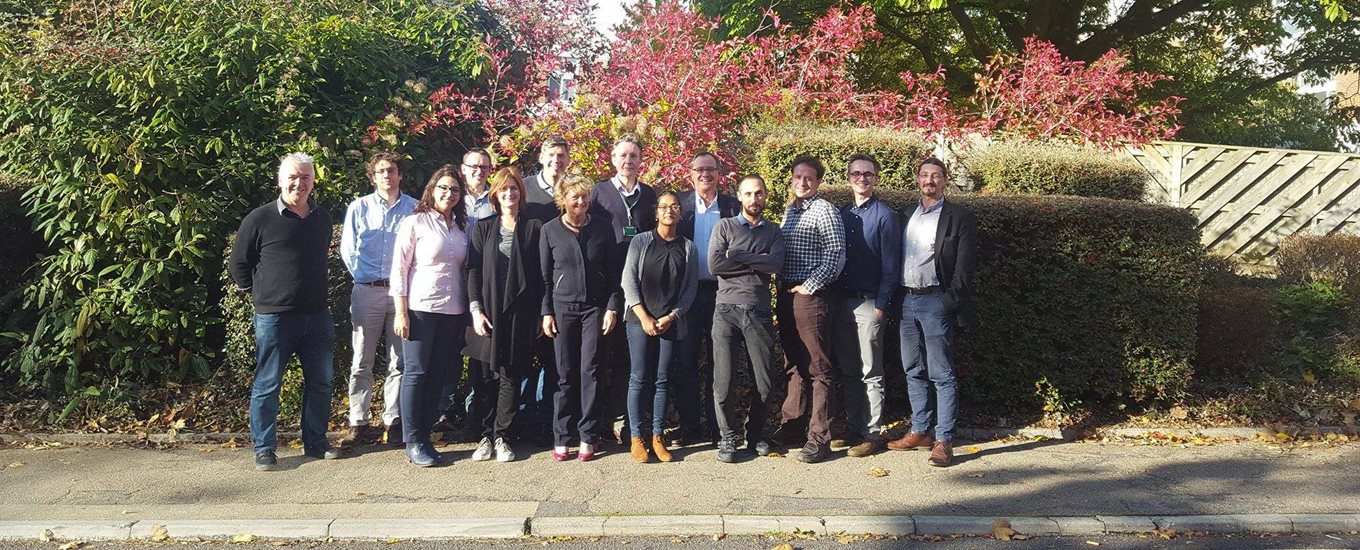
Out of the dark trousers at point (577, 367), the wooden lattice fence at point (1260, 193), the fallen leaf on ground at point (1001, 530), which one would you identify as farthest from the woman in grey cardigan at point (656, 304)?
the wooden lattice fence at point (1260, 193)

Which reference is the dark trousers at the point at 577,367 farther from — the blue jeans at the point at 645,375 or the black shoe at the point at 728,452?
the black shoe at the point at 728,452

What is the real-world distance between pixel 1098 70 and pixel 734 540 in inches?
298

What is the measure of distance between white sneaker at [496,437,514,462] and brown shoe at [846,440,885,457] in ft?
7.26

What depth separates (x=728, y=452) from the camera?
6.76m

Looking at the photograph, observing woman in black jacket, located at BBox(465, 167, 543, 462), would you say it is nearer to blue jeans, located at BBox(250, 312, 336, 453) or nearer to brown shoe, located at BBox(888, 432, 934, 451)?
blue jeans, located at BBox(250, 312, 336, 453)

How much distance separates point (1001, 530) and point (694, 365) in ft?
7.47

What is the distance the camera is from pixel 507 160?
31.9 ft

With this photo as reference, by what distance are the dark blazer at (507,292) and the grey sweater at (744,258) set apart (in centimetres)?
116

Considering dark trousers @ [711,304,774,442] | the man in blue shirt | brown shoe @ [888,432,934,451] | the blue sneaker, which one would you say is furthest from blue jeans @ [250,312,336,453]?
brown shoe @ [888,432,934,451]

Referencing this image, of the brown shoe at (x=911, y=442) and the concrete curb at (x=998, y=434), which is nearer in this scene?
the brown shoe at (x=911, y=442)

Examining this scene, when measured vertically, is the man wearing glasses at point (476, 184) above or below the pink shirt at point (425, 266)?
above

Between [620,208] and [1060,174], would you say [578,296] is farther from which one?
A: [1060,174]

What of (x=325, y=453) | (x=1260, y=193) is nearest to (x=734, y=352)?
(x=325, y=453)

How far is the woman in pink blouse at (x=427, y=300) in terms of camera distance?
21.8 ft
